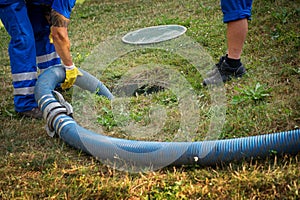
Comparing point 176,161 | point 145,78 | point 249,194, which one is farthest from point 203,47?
point 249,194

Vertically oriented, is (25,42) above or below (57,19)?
below

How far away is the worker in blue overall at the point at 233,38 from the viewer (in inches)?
141

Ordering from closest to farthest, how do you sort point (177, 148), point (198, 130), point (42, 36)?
point (177, 148)
point (198, 130)
point (42, 36)

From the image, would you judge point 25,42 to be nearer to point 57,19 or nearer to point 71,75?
point 57,19

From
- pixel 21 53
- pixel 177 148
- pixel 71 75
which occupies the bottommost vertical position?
pixel 71 75

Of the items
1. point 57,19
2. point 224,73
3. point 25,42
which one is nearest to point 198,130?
point 224,73

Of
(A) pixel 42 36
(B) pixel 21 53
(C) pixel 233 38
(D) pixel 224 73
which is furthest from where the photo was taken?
(A) pixel 42 36

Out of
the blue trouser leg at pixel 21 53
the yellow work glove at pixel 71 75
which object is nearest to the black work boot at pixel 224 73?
the yellow work glove at pixel 71 75

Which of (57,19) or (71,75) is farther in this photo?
(71,75)

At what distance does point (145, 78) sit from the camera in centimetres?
439

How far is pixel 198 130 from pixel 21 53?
5.40 ft

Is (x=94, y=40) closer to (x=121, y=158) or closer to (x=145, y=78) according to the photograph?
(x=145, y=78)

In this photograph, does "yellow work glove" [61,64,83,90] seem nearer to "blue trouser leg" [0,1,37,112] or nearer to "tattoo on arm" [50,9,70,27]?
"blue trouser leg" [0,1,37,112]

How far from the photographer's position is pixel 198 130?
2.98 meters
